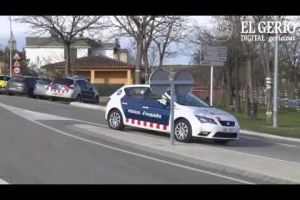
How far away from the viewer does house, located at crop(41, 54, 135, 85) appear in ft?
224

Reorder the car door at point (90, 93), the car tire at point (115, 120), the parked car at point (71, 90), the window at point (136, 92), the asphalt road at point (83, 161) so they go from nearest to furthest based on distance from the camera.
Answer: the asphalt road at point (83, 161) < the window at point (136, 92) < the car tire at point (115, 120) < the parked car at point (71, 90) < the car door at point (90, 93)

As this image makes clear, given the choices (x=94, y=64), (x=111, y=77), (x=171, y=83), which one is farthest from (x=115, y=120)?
(x=111, y=77)

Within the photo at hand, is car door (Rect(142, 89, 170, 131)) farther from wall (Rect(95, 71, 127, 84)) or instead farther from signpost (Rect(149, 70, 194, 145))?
wall (Rect(95, 71, 127, 84))

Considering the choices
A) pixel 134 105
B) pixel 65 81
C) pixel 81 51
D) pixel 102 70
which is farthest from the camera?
pixel 81 51

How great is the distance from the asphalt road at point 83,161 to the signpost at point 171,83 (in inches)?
66.9

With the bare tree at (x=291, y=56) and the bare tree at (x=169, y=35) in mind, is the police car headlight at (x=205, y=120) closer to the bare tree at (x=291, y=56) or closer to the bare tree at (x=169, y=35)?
the bare tree at (x=169, y=35)

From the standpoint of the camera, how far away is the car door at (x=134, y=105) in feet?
59.6

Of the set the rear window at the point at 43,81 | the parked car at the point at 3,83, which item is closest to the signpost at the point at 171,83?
the rear window at the point at 43,81

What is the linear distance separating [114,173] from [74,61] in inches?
2493

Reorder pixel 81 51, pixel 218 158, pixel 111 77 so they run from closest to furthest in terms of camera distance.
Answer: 1. pixel 218 158
2. pixel 111 77
3. pixel 81 51

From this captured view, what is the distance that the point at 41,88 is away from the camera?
38906mm

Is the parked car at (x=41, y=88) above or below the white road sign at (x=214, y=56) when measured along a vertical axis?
below

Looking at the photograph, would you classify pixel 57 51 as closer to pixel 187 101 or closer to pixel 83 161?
pixel 187 101

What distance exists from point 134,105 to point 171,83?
10.1ft
